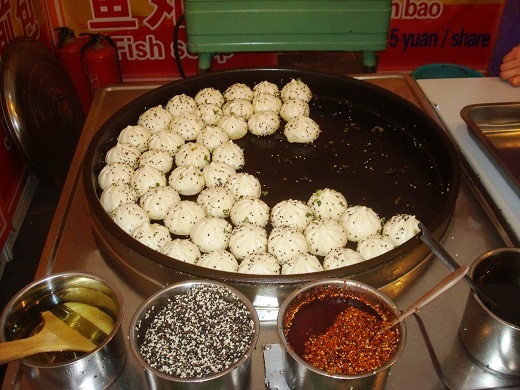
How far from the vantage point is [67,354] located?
4.95ft

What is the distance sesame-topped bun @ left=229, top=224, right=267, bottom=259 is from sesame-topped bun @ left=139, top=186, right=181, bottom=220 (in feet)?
1.11

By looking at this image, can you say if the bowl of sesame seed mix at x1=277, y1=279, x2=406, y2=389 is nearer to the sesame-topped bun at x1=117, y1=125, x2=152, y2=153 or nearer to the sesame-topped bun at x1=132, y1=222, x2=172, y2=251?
the sesame-topped bun at x1=132, y1=222, x2=172, y2=251

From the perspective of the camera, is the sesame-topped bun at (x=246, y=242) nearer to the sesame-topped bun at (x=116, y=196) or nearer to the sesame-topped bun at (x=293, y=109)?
the sesame-topped bun at (x=116, y=196)

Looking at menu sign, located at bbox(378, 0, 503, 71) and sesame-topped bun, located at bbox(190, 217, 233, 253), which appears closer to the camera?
sesame-topped bun, located at bbox(190, 217, 233, 253)

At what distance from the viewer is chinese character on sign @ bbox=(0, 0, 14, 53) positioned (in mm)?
3375

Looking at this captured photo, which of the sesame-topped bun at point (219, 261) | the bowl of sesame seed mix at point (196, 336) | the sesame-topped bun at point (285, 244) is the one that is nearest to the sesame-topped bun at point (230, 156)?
the sesame-topped bun at point (285, 244)

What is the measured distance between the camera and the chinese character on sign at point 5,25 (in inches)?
133

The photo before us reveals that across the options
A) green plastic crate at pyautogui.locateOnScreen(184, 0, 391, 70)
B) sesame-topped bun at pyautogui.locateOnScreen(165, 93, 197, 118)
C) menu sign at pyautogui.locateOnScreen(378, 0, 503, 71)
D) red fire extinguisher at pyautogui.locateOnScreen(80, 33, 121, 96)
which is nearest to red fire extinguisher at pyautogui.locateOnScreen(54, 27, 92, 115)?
red fire extinguisher at pyautogui.locateOnScreen(80, 33, 121, 96)

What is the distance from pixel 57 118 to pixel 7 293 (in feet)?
3.77

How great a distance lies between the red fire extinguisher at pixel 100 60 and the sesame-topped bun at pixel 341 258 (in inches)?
117

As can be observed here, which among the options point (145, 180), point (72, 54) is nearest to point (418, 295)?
point (145, 180)

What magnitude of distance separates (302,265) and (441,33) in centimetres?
335

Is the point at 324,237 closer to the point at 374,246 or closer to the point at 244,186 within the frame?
the point at 374,246

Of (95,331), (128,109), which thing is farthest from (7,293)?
(95,331)
